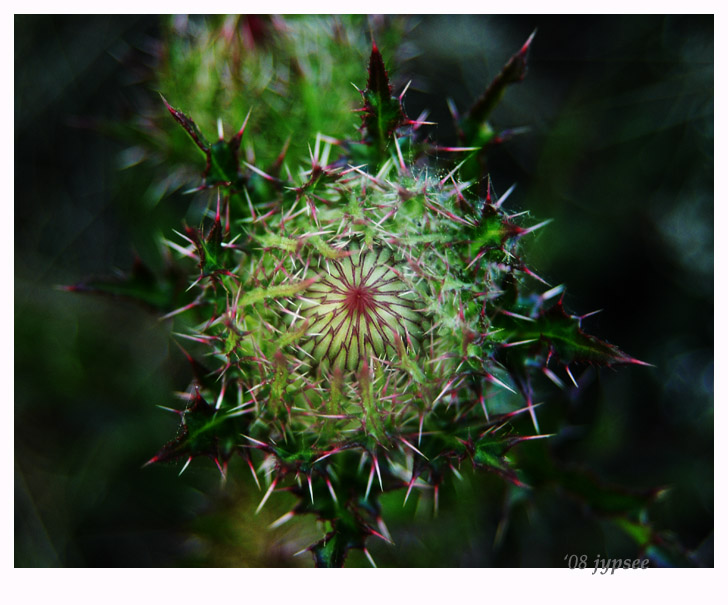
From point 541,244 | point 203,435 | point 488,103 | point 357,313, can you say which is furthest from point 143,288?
point 541,244

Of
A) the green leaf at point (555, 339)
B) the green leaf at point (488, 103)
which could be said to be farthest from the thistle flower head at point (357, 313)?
the green leaf at point (488, 103)

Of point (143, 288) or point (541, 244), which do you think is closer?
point (143, 288)

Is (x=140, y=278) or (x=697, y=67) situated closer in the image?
(x=140, y=278)

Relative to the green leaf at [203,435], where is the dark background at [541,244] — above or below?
above

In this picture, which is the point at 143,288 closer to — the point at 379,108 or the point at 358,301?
the point at 358,301

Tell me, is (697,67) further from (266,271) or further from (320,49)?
(266,271)

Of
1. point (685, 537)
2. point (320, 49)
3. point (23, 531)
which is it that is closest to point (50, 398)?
point (23, 531)

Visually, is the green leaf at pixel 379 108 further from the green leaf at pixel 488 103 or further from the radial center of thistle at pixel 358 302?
the radial center of thistle at pixel 358 302
